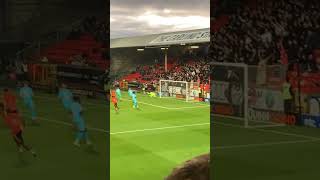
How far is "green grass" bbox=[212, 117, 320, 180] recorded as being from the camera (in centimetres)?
880

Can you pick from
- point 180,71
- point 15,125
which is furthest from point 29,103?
point 180,71

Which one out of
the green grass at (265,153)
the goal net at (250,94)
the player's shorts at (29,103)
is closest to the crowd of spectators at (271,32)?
the goal net at (250,94)

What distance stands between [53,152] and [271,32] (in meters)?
11.4

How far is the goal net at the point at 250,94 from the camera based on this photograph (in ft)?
50.6

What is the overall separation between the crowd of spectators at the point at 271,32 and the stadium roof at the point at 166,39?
384 inches

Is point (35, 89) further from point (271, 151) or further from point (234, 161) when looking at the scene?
point (271, 151)

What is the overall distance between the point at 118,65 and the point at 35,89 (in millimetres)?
34394

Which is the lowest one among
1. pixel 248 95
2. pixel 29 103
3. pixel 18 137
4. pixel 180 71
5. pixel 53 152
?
pixel 53 152

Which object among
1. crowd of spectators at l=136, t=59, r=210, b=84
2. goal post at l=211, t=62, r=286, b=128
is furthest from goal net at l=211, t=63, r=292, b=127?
crowd of spectators at l=136, t=59, r=210, b=84

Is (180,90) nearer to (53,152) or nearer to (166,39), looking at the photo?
(166,39)

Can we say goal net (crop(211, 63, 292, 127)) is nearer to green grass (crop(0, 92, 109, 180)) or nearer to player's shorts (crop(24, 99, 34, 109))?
green grass (crop(0, 92, 109, 180))

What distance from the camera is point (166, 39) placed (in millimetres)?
35281

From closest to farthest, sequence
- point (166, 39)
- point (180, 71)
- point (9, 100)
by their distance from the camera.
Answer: point (9, 100), point (166, 39), point (180, 71)

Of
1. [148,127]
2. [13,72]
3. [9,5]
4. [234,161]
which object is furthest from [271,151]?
[9,5]
